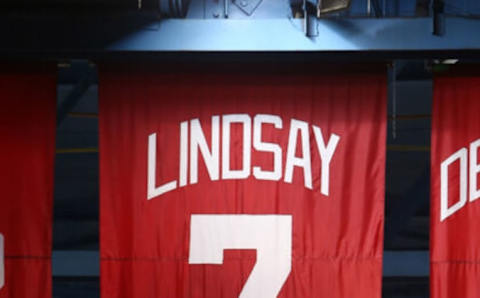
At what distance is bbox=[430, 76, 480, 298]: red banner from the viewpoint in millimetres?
7582

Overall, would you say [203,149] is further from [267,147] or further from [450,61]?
[450,61]

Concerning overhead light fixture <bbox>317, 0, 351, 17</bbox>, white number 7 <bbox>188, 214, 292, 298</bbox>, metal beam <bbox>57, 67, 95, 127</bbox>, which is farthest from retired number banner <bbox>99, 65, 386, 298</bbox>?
metal beam <bbox>57, 67, 95, 127</bbox>

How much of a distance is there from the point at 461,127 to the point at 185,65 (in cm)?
307

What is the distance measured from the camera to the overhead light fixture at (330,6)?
6600 millimetres

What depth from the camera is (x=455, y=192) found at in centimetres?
761

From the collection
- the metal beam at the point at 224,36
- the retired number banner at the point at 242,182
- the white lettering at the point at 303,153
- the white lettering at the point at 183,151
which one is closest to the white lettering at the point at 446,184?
the retired number banner at the point at 242,182

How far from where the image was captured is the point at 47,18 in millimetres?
7195

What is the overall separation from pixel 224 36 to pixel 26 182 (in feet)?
8.90

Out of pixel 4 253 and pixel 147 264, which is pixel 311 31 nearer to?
pixel 147 264

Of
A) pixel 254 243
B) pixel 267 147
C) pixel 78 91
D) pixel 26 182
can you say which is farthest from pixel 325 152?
pixel 78 91

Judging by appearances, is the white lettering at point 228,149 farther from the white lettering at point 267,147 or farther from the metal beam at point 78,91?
the metal beam at point 78,91

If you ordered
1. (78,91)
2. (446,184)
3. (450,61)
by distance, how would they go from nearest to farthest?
(450,61), (446,184), (78,91)

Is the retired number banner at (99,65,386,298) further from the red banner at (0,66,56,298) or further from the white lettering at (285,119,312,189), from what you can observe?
the red banner at (0,66,56,298)

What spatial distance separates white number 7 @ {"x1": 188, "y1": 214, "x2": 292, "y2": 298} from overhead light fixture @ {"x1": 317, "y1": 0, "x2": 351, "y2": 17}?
2244 mm
